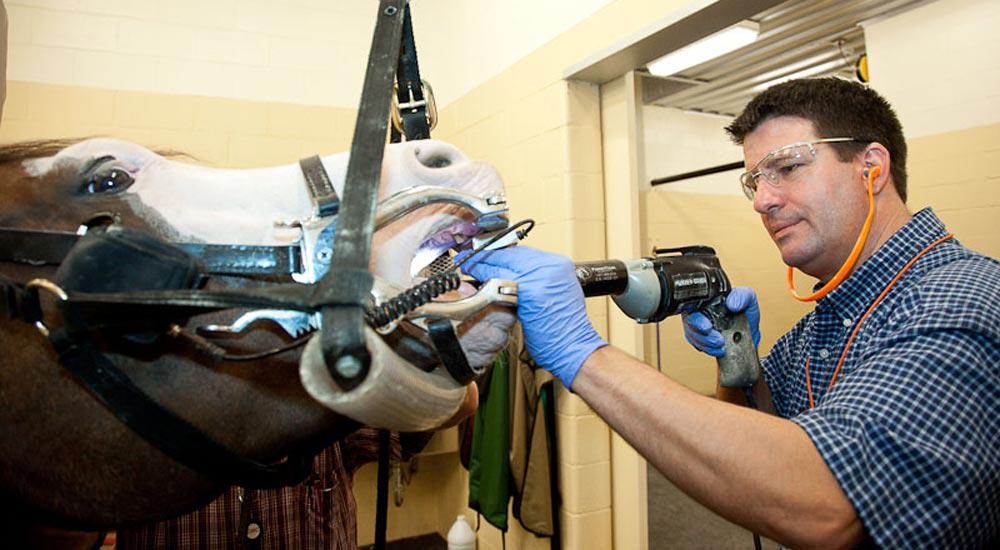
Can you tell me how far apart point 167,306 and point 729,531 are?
3.73 meters

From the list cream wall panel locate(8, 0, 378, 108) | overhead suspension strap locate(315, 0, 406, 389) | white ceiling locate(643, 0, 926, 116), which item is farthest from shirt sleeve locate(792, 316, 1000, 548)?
cream wall panel locate(8, 0, 378, 108)

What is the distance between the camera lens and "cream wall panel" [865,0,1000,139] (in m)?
2.82

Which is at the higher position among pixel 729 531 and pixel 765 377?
pixel 765 377

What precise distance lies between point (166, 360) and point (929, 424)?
1.06 meters

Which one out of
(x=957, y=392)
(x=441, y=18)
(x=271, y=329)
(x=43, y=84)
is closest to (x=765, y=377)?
(x=957, y=392)

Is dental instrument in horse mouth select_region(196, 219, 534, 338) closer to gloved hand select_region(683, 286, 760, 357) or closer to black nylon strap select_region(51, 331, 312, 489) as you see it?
black nylon strap select_region(51, 331, 312, 489)

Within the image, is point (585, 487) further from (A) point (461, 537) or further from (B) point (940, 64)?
(B) point (940, 64)

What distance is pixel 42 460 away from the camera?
643mm

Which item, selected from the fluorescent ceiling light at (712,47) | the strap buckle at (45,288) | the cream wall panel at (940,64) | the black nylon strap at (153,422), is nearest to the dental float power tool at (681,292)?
the black nylon strap at (153,422)

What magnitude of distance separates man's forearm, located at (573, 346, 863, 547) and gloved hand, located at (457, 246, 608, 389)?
4 cm

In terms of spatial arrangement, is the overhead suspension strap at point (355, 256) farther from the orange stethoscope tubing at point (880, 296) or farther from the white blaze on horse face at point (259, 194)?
the orange stethoscope tubing at point (880, 296)

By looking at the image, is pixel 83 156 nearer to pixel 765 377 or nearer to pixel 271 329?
pixel 271 329

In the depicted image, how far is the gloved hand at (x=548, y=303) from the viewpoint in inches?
34.2

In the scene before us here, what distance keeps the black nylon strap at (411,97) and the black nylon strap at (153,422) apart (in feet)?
1.82
